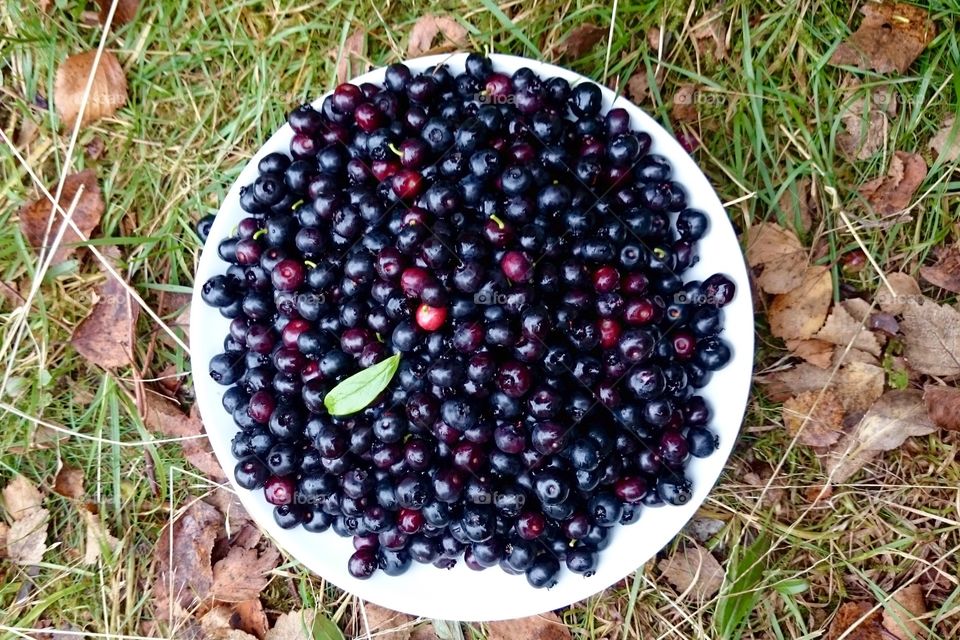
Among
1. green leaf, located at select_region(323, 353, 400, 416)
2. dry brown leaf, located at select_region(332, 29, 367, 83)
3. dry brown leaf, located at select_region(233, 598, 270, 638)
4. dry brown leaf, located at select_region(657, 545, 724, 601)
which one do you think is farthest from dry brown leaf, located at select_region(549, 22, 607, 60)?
dry brown leaf, located at select_region(233, 598, 270, 638)

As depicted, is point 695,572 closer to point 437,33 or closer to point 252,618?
point 252,618

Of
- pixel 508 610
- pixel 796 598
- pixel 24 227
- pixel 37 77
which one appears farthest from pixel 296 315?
pixel 796 598

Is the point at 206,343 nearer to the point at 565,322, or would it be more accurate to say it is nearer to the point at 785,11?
the point at 565,322

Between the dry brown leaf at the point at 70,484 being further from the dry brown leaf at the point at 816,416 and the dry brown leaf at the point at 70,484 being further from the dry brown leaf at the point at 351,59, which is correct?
the dry brown leaf at the point at 816,416

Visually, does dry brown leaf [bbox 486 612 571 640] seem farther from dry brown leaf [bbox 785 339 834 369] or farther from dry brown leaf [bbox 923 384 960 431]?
dry brown leaf [bbox 923 384 960 431]

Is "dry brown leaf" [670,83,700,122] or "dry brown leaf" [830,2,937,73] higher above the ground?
"dry brown leaf" [830,2,937,73]

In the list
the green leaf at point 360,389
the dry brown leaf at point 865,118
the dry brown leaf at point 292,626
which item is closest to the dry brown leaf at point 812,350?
the dry brown leaf at point 865,118
